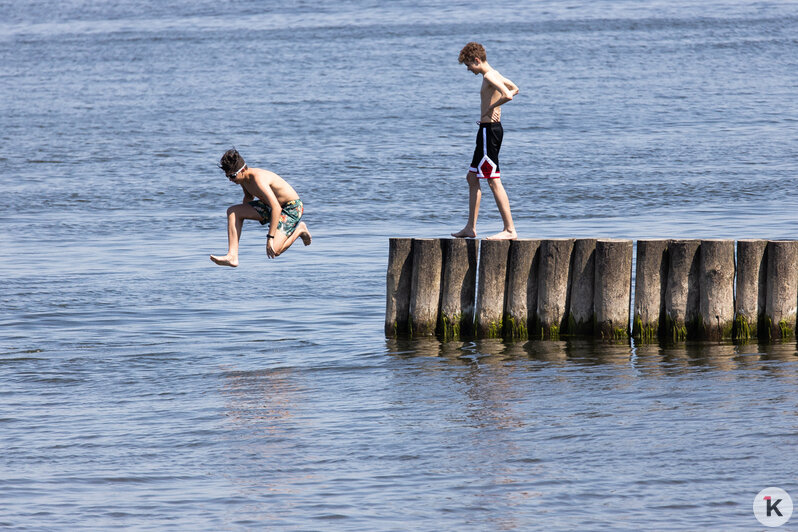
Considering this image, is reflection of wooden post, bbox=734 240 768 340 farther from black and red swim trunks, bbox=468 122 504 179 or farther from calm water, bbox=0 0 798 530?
black and red swim trunks, bbox=468 122 504 179

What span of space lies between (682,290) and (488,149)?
235 cm

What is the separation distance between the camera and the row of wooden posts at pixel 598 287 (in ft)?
34.5

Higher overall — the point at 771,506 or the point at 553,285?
the point at 553,285

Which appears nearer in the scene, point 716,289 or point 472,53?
point 472,53

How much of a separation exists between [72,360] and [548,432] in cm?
573

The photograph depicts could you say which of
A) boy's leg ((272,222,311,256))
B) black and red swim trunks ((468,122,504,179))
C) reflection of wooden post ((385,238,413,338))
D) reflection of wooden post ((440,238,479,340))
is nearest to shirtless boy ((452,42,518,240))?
black and red swim trunks ((468,122,504,179))

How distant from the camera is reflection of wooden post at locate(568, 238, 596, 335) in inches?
421

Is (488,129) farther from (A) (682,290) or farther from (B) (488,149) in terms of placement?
(A) (682,290)

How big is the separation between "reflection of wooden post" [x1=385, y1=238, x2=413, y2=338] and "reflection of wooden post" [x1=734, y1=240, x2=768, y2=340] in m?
3.23

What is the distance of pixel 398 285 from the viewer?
444 inches

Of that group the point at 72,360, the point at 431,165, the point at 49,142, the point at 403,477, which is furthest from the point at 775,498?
the point at 49,142

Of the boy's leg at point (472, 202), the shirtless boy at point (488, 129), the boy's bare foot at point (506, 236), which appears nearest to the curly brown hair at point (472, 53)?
the shirtless boy at point (488, 129)

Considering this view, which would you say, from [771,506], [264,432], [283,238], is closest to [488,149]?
[283,238]

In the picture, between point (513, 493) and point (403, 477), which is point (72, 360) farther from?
point (513, 493)
